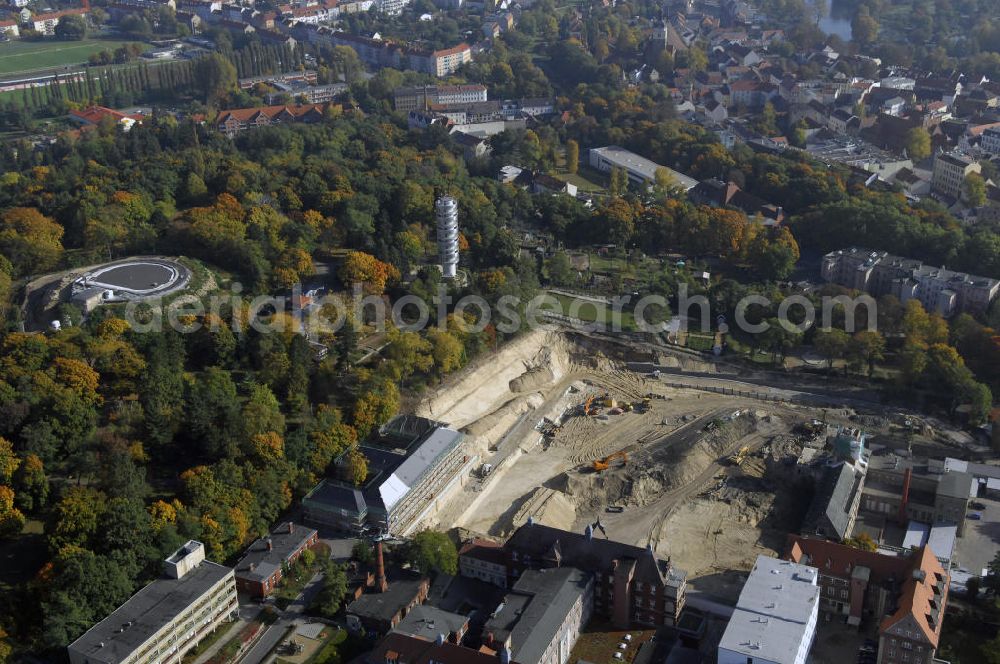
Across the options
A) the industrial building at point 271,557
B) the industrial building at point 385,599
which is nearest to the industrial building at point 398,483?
the industrial building at point 271,557

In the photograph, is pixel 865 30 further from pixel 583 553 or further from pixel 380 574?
pixel 380 574

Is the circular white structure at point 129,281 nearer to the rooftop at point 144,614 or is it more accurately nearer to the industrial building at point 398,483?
the industrial building at point 398,483

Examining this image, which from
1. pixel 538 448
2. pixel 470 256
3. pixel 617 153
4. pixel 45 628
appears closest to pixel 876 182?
pixel 617 153

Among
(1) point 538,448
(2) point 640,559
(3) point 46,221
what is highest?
(3) point 46,221

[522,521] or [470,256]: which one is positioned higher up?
[470,256]

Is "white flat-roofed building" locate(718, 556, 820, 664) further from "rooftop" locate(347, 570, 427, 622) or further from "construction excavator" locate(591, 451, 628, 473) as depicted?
"construction excavator" locate(591, 451, 628, 473)

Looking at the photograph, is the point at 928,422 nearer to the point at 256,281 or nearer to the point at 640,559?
the point at 640,559

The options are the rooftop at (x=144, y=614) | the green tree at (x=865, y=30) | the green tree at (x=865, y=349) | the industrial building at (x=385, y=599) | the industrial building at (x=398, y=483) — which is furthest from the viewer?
the green tree at (x=865, y=30)
